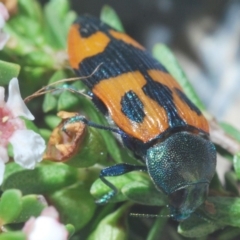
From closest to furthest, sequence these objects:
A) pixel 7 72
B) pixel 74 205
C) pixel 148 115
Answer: pixel 7 72 → pixel 74 205 → pixel 148 115

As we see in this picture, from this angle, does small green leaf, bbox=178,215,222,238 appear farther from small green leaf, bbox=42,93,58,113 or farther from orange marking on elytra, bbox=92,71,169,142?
small green leaf, bbox=42,93,58,113

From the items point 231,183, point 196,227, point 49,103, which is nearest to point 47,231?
point 196,227

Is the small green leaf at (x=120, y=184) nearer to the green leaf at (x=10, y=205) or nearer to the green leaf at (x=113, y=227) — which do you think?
the green leaf at (x=113, y=227)

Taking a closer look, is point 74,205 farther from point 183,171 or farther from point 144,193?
point 183,171

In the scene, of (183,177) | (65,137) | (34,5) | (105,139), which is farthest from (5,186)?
(34,5)

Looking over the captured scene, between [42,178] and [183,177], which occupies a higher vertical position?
[183,177]

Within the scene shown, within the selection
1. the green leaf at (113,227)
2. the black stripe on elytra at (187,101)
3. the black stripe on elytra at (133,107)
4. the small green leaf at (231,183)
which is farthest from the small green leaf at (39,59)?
the small green leaf at (231,183)

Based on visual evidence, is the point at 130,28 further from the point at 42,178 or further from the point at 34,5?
the point at 42,178
